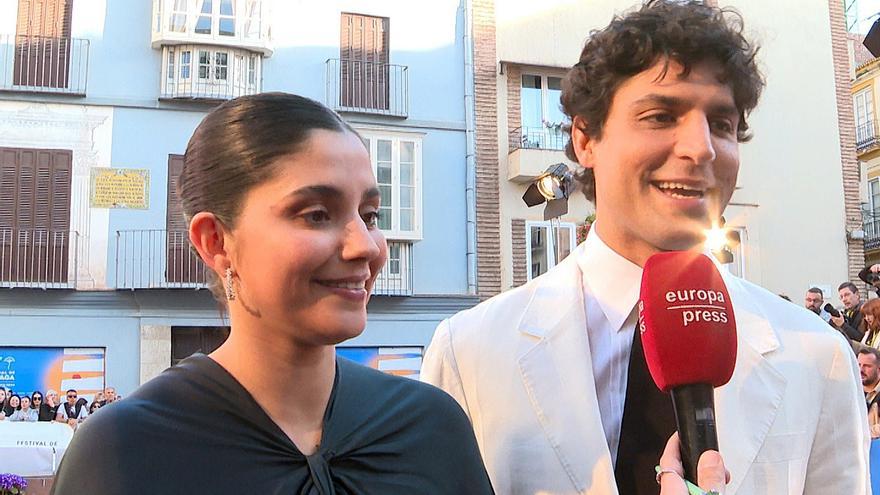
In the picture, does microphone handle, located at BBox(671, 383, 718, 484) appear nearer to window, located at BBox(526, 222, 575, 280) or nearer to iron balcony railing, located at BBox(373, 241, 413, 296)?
iron balcony railing, located at BBox(373, 241, 413, 296)

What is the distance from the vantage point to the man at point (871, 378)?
6.03 meters

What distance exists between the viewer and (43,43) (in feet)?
48.8

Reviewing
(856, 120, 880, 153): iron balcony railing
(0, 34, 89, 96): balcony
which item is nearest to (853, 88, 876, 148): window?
(856, 120, 880, 153): iron balcony railing

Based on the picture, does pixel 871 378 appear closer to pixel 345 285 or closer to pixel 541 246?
pixel 345 285

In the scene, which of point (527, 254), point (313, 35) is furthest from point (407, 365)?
point (313, 35)

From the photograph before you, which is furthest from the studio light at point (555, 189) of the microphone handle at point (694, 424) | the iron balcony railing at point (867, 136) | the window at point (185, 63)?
the iron balcony railing at point (867, 136)

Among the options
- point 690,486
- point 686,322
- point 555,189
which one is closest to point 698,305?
point 686,322

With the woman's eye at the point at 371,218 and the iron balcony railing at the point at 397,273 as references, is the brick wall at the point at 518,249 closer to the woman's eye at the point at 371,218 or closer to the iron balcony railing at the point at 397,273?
the iron balcony railing at the point at 397,273

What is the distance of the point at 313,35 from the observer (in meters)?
15.9

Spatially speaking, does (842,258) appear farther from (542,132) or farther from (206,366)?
(206,366)

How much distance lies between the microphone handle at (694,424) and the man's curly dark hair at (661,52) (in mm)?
827

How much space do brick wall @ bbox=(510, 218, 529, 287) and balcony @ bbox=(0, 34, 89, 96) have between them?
298 inches

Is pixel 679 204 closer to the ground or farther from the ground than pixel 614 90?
closer to the ground

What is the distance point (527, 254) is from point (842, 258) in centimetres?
639
